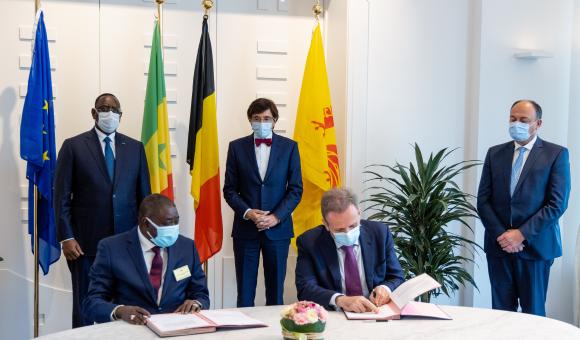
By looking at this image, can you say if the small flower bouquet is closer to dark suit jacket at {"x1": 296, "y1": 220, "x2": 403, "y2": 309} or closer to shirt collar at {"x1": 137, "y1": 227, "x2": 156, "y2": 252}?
dark suit jacket at {"x1": 296, "y1": 220, "x2": 403, "y2": 309}

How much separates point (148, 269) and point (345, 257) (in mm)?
949

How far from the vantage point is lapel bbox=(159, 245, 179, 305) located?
3311mm

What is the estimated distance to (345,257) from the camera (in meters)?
3.58

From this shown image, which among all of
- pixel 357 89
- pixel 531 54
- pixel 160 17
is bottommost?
pixel 357 89

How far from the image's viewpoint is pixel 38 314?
544 centimetres

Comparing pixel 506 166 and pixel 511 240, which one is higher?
pixel 506 166

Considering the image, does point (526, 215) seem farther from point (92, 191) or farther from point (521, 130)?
point (92, 191)

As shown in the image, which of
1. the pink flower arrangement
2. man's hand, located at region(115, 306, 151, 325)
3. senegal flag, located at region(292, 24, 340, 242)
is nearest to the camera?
the pink flower arrangement

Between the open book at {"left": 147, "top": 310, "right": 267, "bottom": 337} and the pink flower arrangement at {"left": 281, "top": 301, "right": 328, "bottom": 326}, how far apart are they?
11.8 inches

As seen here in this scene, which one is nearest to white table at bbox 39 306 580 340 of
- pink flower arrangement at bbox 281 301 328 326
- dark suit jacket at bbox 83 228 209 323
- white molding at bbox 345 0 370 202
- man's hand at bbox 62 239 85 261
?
pink flower arrangement at bbox 281 301 328 326

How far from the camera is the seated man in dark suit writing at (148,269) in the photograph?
129 inches

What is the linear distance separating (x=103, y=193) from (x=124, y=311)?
175 cm

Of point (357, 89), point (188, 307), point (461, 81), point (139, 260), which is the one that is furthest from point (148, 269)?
point (461, 81)

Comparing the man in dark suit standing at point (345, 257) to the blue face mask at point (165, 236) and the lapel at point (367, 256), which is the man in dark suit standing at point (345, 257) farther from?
the blue face mask at point (165, 236)
